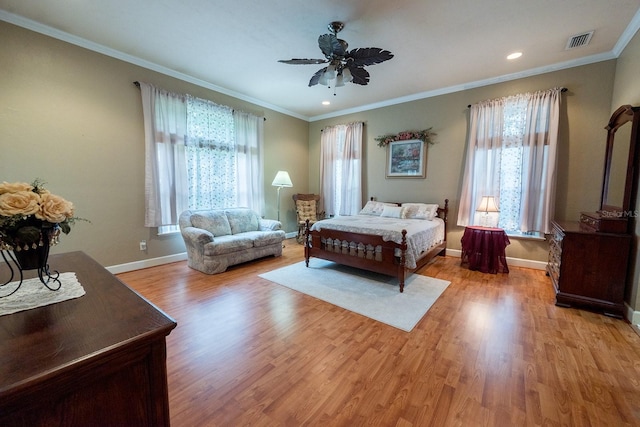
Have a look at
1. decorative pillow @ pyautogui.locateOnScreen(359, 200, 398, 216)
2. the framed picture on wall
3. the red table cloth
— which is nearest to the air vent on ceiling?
the framed picture on wall

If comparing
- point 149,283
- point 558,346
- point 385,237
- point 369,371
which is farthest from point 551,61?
point 149,283

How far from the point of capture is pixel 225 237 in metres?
4.12

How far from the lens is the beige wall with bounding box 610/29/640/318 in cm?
244

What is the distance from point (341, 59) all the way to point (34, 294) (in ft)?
9.96

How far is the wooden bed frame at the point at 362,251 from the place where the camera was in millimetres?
3258

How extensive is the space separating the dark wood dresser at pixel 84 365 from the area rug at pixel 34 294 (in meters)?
0.06

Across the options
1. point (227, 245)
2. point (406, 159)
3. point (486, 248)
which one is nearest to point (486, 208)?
point (486, 248)

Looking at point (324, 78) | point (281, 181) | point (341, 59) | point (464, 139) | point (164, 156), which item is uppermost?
point (341, 59)

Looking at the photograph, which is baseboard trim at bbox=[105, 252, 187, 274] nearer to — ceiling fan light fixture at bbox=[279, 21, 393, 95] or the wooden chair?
the wooden chair

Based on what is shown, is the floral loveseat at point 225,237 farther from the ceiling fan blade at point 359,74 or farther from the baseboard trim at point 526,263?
the baseboard trim at point 526,263

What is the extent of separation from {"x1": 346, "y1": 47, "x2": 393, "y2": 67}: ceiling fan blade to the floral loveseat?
2.92 metres

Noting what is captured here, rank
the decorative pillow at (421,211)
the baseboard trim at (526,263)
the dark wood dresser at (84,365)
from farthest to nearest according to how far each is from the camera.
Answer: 1. the decorative pillow at (421,211)
2. the baseboard trim at (526,263)
3. the dark wood dresser at (84,365)

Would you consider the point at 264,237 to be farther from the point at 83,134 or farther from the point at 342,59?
the point at 342,59

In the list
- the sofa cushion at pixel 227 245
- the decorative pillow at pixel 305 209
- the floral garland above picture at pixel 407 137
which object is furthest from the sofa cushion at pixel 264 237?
the floral garland above picture at pixel 407 137
